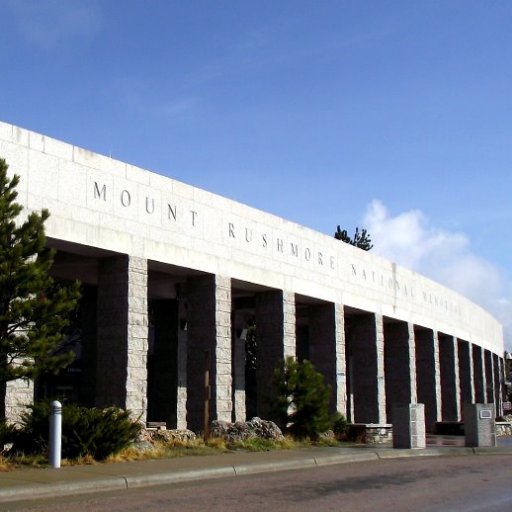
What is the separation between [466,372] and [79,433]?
38853 mm

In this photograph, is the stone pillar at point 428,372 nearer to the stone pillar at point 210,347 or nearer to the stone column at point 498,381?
the stone column at point 498,381

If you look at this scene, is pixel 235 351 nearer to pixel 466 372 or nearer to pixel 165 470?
pixel 466 372

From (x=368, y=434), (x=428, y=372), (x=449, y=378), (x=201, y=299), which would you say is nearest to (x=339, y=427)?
(x=368, y=434)

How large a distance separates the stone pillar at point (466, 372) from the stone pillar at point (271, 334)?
2407 cm

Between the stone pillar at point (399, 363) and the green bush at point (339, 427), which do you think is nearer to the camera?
the green bush at point (339, 427)

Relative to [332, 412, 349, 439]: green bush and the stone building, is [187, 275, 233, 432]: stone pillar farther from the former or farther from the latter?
[332, 412, 349, 439]: green bush

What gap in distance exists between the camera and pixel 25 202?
20.5m

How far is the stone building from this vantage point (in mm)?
22375

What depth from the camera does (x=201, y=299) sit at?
2688 centimetres

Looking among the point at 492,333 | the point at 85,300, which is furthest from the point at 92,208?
the point at 492,333

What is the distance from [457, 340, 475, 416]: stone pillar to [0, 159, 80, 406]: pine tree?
3867cm

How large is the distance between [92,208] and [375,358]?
17852mm

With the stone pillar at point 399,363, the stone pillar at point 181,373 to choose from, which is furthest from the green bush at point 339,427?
the stone pillar at point 399,363

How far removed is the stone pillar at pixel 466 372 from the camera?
51.1 meters
